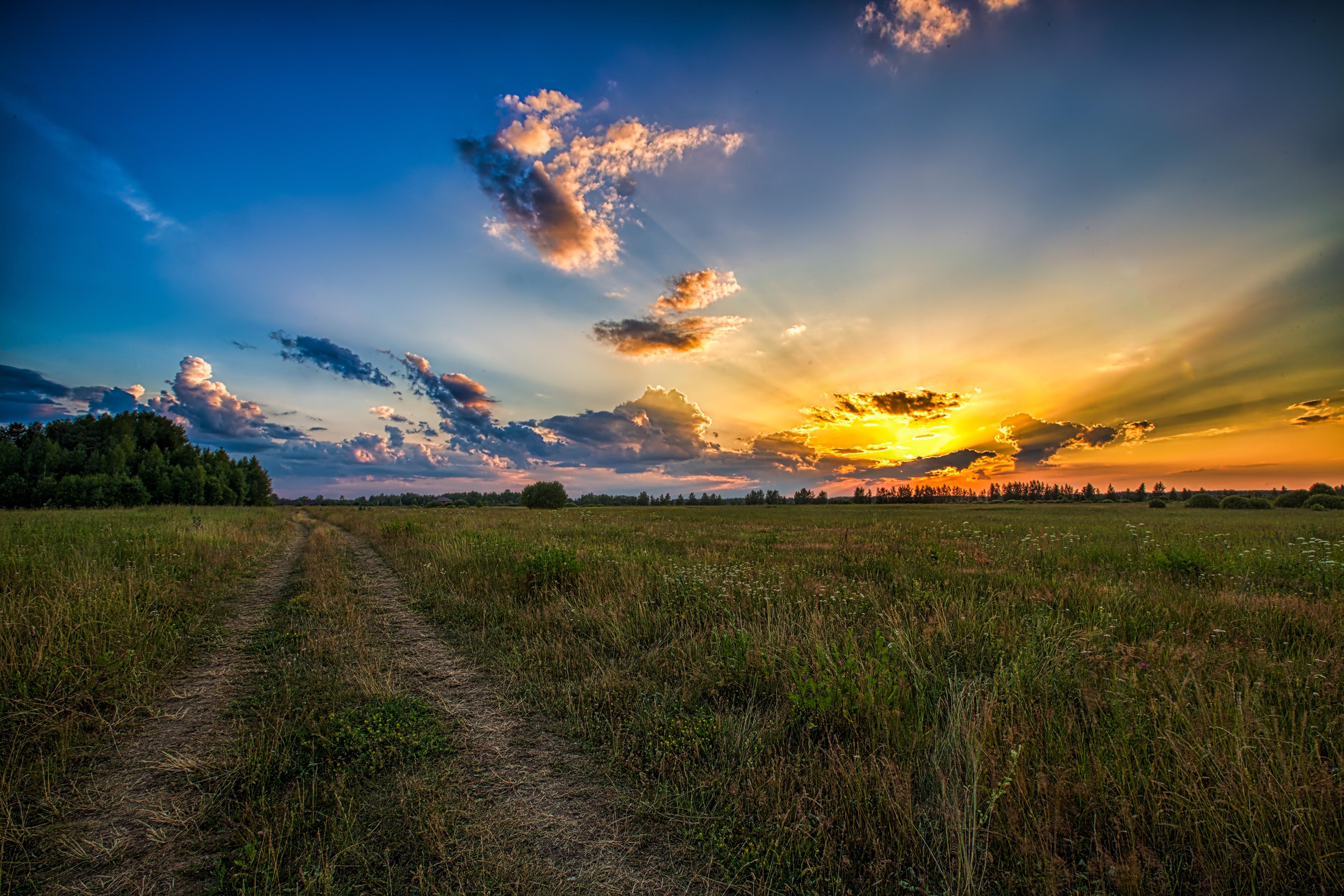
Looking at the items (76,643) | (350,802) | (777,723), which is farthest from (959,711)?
(76,643)

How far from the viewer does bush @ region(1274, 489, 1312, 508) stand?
190ft

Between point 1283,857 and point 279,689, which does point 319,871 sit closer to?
point 279,689

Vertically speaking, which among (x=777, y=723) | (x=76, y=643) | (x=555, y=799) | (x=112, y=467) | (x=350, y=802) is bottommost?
(x=555, y=799)

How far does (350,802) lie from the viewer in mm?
3385

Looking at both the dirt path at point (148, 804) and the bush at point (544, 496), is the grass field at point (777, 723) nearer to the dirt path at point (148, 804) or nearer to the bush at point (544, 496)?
the dirt path at point (148, 804)

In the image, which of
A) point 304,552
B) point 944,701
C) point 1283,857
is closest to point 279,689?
point 944,701

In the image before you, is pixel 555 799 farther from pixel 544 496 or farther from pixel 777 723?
pixel 544 496

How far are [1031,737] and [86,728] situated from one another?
8698 mm

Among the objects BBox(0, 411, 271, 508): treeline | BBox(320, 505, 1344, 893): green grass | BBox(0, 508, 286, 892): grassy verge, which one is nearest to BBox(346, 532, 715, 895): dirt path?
BBox(320, 505, 1344, 893): green grass

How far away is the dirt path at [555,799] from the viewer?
2.89 metres

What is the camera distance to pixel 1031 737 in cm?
368

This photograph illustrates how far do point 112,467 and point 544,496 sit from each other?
53.4m

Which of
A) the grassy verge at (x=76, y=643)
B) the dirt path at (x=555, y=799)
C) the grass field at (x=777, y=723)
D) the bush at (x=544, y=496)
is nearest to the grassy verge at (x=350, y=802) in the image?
the grass field at (x=777, y=723)

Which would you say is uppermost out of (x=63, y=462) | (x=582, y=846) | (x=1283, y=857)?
(x=63, y=462)
